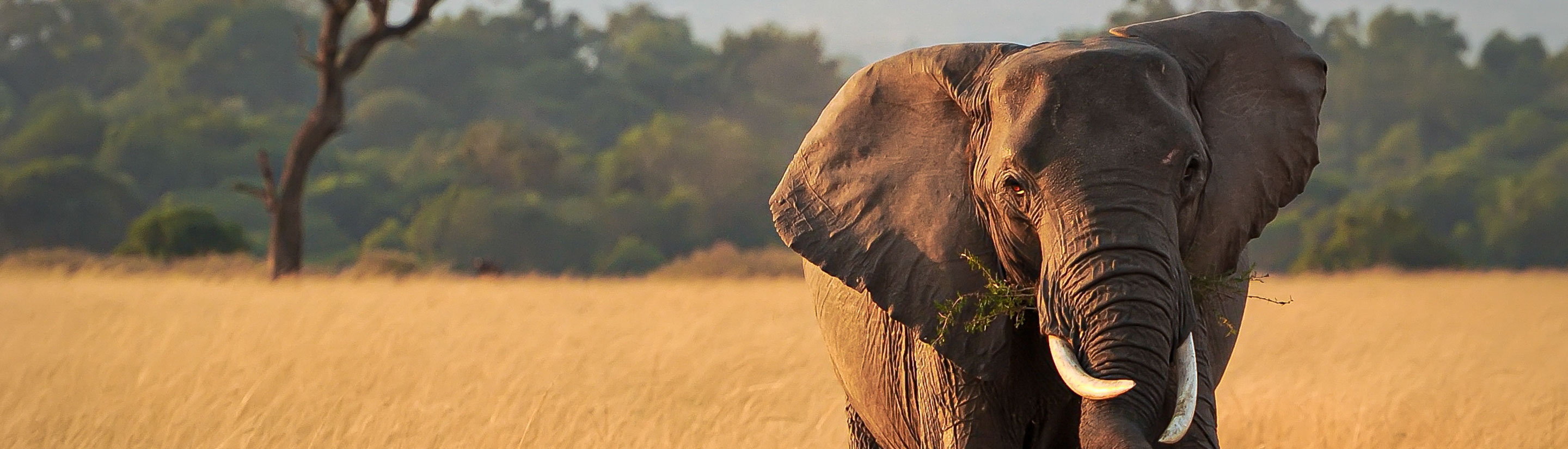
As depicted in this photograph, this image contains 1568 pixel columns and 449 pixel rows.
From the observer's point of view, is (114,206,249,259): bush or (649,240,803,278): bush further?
(649,240,803,278): bush

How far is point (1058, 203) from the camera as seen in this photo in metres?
3.99

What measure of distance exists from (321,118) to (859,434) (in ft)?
53.0

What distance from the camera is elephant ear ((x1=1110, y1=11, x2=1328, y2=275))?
434 cm

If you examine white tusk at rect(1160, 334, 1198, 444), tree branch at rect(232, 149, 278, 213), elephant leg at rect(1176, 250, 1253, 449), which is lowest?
tree branch at rect(232, 149, 278, 213)

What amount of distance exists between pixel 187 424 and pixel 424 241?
38427 millimetres

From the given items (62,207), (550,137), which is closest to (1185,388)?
(62,207)

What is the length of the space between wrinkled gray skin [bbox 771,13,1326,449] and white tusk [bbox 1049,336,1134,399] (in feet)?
0.09

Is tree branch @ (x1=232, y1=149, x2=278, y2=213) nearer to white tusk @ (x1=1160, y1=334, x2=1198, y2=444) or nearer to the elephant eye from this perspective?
the elephant eye

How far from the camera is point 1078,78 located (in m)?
4.09

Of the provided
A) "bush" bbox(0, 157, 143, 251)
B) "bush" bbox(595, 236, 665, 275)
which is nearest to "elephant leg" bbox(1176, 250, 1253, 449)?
"bush" bbox(595, 236, 665, 275)

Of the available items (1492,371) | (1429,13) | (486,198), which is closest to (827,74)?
(1429,13)

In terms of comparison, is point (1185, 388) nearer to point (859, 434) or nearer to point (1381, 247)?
point (859, 434)

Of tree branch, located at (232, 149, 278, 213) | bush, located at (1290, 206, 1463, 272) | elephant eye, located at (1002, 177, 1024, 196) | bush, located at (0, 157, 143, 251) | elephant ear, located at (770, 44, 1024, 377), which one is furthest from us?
bush, located at (0, 157, 143, 251)

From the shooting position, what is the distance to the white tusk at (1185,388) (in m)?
3.88
